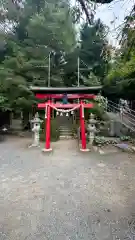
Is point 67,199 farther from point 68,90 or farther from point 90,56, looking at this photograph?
point 90,56

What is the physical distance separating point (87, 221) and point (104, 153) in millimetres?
4908

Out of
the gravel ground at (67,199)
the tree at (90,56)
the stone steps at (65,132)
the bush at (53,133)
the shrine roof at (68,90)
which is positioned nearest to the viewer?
the gravel ground at (67,199)

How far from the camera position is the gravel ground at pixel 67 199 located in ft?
9.22

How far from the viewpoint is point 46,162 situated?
673 centimetres

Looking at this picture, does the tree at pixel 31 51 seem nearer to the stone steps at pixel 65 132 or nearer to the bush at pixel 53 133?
the bush at pixel 53 133

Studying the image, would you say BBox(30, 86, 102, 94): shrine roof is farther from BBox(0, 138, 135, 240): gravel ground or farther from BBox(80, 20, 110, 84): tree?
BBox(0, 138, 135, 240): gravel ground

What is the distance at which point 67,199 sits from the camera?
387 centimetres

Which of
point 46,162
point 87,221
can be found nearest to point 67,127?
point 46,162

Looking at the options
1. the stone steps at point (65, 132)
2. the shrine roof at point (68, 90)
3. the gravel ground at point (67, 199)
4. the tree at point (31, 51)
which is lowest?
the gravel ground at point (67, 199)

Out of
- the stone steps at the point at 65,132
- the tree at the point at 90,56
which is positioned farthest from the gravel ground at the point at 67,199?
the tree at the point at 90,56

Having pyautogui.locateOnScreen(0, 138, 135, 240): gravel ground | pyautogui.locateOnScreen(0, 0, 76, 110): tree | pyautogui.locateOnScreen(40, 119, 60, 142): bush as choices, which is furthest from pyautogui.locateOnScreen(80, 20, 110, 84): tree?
pyautogui.locateOnScreen(0, 138, 135, 240): gravel ground

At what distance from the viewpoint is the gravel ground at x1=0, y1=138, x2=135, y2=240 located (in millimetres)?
2810

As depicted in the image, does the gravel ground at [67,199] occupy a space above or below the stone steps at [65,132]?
below

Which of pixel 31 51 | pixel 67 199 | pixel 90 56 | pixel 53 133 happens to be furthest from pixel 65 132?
pixel 90 56
